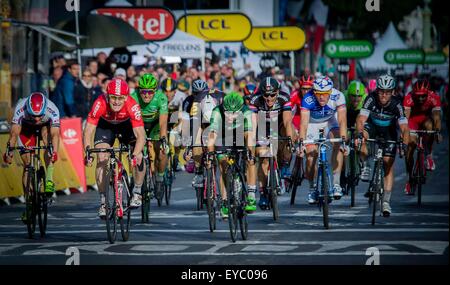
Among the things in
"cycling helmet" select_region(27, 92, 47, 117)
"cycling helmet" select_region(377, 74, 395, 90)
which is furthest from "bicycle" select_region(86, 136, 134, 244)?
"cycling helmet" select_region(377, 74, 395, 90)

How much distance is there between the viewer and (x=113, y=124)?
16.5 m

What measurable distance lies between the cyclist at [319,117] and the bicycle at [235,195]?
1996 mm

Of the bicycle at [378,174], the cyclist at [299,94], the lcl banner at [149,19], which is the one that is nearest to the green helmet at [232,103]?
the bicycle at [378,174]

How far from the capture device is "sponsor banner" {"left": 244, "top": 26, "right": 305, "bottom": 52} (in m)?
44.2

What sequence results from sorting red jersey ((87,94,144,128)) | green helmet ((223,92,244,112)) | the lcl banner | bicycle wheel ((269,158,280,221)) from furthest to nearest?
the lcl banner → bicycle wheel ((269,158,280,221)) → red jersey ((87,94,144,128)) → green helmet ((223,92,244,112))

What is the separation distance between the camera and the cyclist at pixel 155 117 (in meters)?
18.5

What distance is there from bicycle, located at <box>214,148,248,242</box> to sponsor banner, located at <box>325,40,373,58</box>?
136ft

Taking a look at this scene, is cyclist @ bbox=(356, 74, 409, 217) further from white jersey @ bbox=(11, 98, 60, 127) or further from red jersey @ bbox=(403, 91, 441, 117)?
white jersey @ bbox=(11, 98, 60, 127)

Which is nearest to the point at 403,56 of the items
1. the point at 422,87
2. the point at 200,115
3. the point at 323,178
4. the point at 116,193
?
the point at 422,87

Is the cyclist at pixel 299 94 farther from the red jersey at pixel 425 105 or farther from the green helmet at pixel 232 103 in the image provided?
the green helmet at pixel 232 103

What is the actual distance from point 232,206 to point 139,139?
155 centimetres

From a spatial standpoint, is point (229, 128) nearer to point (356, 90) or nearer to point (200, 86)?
point (200, 86)
